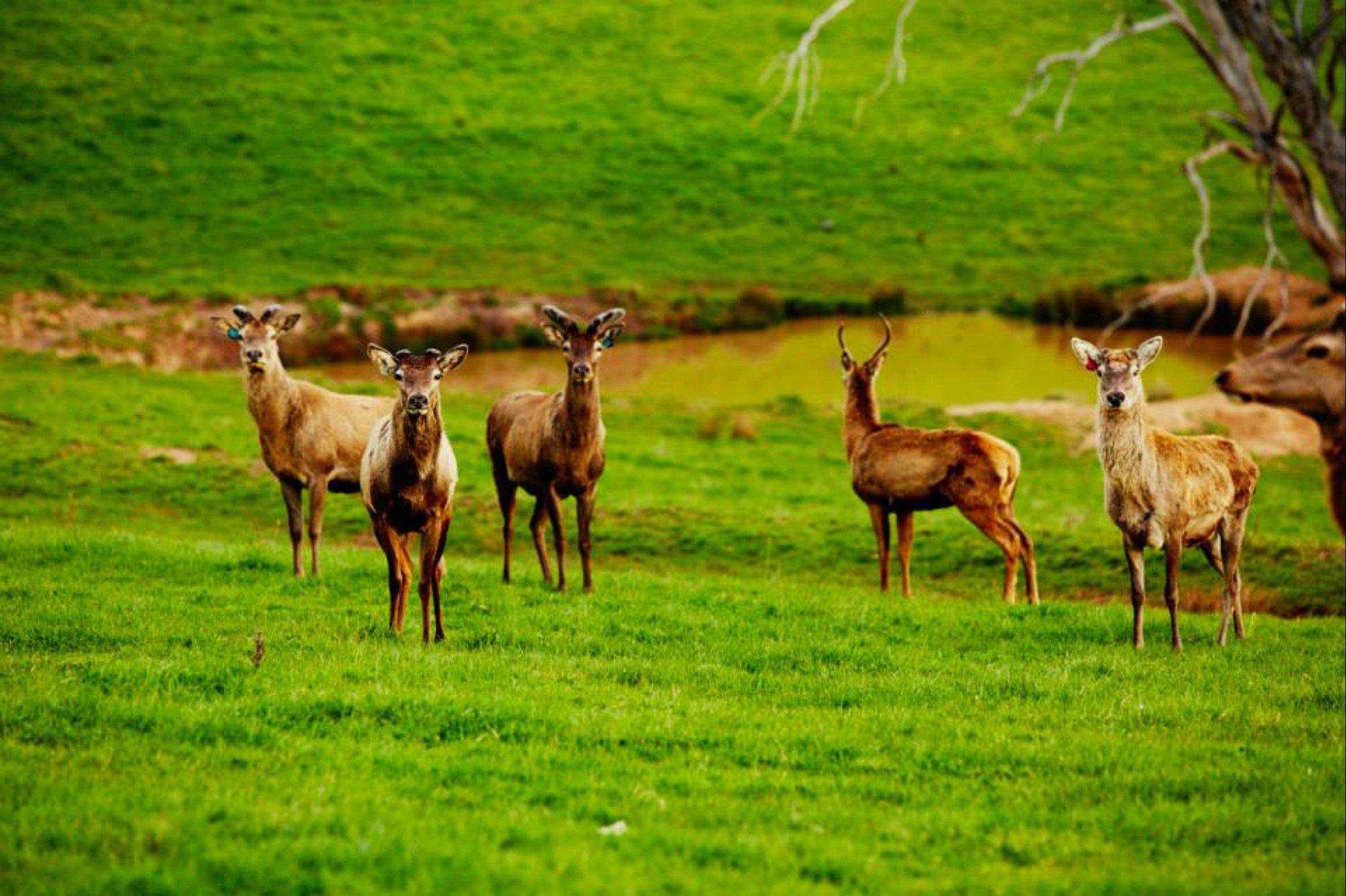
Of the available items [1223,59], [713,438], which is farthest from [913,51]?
[1223,59]

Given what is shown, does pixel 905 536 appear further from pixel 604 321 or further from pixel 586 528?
pixel 604 321

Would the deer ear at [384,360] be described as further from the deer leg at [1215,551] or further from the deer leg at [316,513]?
the deer leg at [1215,551]

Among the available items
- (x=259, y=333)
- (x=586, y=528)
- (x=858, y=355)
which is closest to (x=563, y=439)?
(x=586, y=528)

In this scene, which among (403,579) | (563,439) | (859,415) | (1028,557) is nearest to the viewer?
(403,579)

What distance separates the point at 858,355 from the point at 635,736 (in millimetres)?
31171

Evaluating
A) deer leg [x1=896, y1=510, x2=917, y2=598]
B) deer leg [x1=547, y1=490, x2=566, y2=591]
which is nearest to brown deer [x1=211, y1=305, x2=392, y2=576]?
deer leg [x1=547, y1=490, x2=566, y2=591]

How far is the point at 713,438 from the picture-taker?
31641 mm

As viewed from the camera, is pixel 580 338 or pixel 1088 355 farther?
pixel 580 338

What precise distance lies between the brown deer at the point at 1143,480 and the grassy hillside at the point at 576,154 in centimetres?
3241

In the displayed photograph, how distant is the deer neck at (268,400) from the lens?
18.2 m

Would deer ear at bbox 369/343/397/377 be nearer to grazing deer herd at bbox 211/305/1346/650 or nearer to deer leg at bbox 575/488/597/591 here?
grazing deer herd at bbox 211/305/1346/650

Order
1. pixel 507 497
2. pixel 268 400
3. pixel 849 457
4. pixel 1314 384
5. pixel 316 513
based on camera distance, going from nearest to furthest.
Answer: pixel 316 513
pixel 268 400
pixel 507 497
pixel 1314 384
pixel 849 457

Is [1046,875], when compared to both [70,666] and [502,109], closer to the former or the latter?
[70,666]

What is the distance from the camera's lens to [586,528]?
1716 cm
